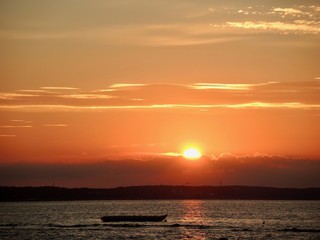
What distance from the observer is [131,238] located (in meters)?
111

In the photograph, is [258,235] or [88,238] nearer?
[88,238]

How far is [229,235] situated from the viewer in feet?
390

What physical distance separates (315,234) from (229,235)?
17028 millimetres

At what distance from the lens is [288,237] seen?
378 ft

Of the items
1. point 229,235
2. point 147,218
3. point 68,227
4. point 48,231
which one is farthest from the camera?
point 147,218

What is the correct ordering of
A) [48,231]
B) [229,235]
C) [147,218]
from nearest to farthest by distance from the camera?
[229,235] → [48,231] → [147,218]

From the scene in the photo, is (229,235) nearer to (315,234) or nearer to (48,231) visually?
(315,234)

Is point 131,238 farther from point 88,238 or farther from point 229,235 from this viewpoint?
point 229,235

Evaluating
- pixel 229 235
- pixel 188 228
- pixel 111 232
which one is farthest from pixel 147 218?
pixel 229 235

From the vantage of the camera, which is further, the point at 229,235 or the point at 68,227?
the point at 68,227

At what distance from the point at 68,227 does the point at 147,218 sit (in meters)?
22.9

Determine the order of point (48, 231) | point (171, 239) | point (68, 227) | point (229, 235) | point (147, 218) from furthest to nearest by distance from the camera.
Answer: point (147, 218) → point (68, 227) → point (48, 231) → point (229, 235) → point (171, 239)

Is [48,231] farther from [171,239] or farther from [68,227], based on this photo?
[171,239]

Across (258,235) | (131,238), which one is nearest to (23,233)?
(131,238)
